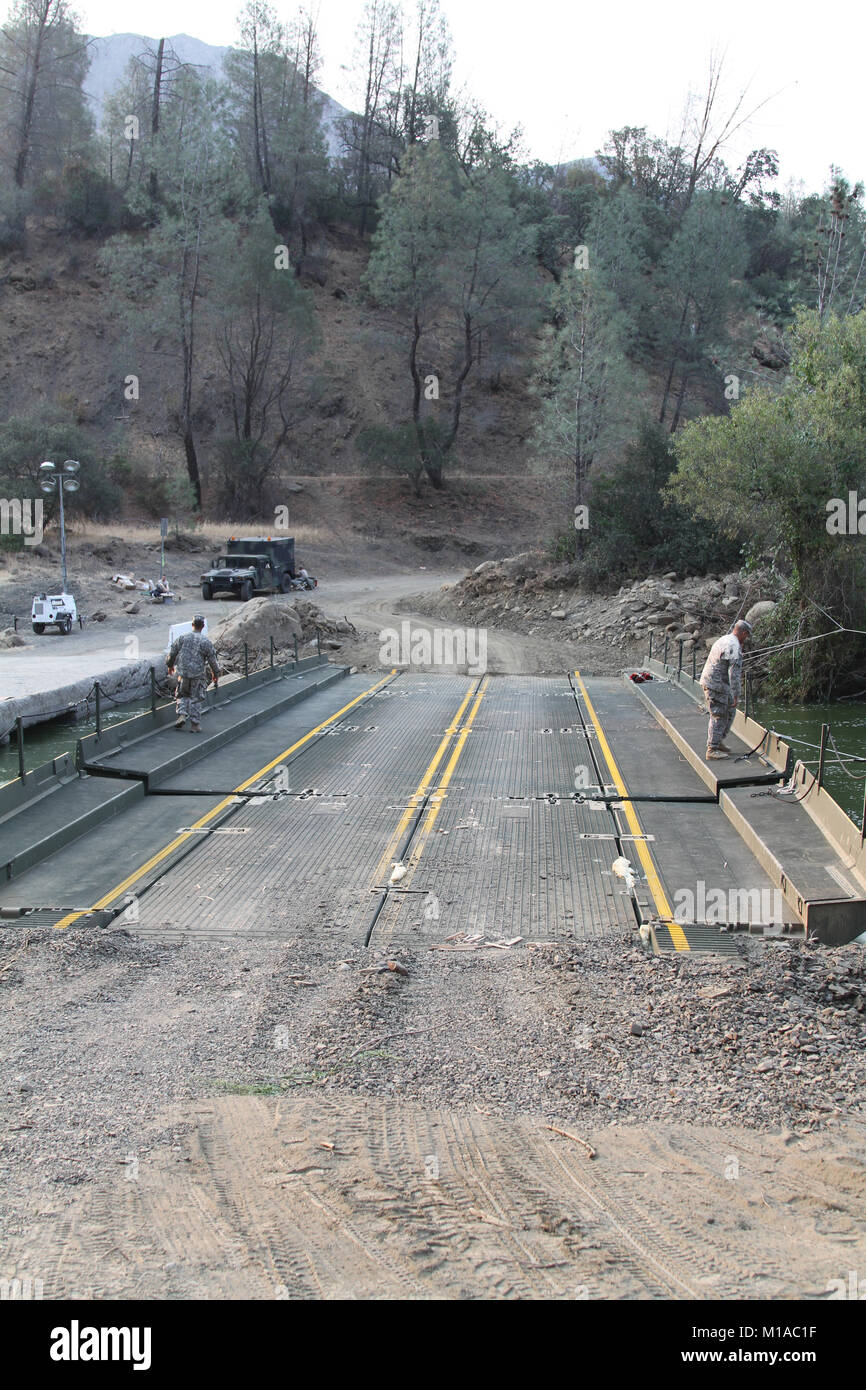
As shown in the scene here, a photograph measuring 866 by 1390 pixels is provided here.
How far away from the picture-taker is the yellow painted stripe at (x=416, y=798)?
11.8 m

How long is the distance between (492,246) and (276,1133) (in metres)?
59.2

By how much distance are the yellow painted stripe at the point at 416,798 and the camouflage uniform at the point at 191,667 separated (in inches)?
159

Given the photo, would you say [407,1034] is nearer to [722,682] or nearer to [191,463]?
[722,682]

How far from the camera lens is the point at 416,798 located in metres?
14.6

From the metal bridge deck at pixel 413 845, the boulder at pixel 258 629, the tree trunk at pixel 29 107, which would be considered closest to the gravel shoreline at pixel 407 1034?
the metal bridge deck at pixel 413 845

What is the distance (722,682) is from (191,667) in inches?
331

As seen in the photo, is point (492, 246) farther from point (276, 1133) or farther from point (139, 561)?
point (276, 1133)

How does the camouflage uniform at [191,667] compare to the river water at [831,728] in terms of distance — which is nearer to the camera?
the camouflage uniform at [191,667]

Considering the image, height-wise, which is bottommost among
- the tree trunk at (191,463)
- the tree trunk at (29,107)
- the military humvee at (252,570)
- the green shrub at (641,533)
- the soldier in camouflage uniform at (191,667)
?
the soldier in camouflage uniform at (191,667)

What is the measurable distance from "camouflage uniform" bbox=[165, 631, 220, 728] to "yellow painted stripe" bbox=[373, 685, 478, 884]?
13.2 ft

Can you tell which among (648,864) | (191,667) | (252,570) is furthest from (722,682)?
(252,570)

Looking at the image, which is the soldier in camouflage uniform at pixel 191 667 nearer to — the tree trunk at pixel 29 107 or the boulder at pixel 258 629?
the boulder at pixel 258 629

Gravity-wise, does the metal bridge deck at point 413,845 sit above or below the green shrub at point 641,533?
below
